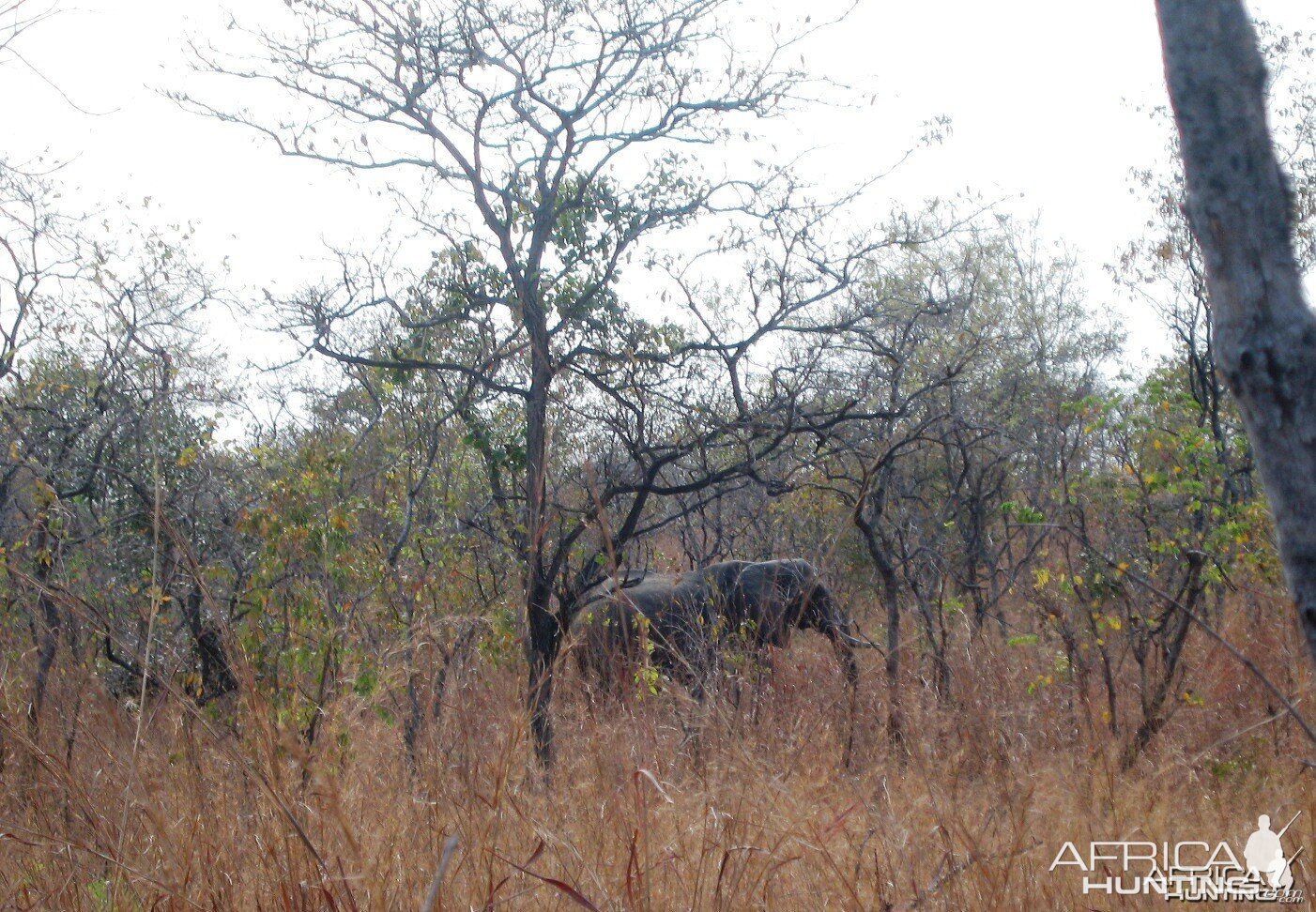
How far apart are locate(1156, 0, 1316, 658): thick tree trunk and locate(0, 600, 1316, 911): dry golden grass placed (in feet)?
3.33

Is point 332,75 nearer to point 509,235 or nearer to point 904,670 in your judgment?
point 509,235

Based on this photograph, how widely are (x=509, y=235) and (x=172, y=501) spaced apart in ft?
7.94

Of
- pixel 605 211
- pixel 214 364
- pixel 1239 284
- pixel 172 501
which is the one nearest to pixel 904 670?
pixel 605 211

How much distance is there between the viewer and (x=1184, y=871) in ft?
8.79

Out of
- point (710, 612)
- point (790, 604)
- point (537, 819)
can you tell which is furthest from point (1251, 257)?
point (710, 612)

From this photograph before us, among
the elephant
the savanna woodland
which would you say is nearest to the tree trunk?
the savanna woodland

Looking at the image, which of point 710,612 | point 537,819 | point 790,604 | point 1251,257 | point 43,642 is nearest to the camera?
Answer: point 1251,257

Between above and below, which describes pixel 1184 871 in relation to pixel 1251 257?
below

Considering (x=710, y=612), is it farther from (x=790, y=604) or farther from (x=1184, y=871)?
(x=1184, y=871)

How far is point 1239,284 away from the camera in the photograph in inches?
58.1

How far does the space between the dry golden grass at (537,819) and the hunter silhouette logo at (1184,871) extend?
5 centimetres

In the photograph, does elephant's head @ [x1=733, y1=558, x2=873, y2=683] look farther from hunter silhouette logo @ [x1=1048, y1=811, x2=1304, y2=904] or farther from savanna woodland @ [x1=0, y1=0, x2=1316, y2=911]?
hunter silhouette logo @ [x1=1048, y1=811, x2=1304, y2=904]

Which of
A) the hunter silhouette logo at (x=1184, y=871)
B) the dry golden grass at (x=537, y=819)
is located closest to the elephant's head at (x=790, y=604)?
the dry golden grass at (x=537, y=819)

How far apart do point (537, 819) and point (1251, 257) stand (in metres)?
2.10
